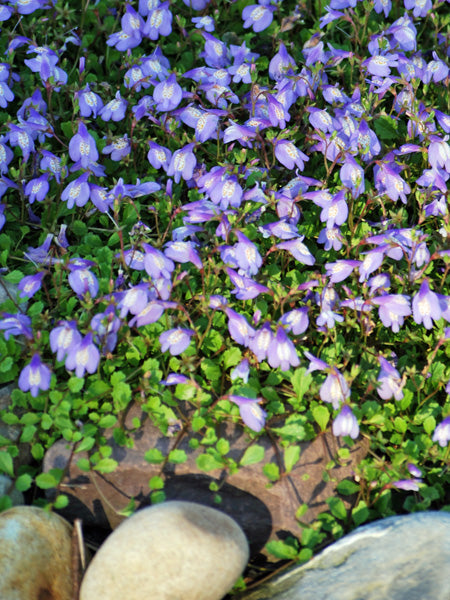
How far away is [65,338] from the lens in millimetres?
2389

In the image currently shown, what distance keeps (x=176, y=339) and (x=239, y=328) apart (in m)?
0.21

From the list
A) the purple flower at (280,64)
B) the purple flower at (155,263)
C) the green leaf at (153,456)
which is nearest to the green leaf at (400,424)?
the green leaf at (153,456)

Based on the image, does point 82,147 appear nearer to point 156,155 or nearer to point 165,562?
point 156,155

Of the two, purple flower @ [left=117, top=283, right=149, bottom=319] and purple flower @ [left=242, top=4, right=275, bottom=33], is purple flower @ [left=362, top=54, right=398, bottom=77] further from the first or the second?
purple flower @ [left=117, top=283, right=149, bottom=319]

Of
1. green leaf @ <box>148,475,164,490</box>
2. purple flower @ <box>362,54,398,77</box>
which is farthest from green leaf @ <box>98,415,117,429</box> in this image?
purple flower @ <box>362,54,398,77</box>

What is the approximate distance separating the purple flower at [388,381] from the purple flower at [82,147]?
53.2 inches

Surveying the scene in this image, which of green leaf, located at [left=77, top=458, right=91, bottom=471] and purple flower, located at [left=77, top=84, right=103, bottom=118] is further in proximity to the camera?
purple flower, located at [left=77, top=84, right=103, bottom=118]

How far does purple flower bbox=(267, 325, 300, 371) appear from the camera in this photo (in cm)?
240

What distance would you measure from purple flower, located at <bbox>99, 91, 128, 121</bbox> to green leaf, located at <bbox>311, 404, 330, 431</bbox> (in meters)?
1.54

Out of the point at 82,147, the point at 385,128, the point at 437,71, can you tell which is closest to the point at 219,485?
the point at 82,147

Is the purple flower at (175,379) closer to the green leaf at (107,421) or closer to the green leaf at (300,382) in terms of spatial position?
the green leaf at (107,421)

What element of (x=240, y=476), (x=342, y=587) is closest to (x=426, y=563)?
(x=342, y=587)

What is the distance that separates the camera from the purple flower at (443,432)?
2.41 m

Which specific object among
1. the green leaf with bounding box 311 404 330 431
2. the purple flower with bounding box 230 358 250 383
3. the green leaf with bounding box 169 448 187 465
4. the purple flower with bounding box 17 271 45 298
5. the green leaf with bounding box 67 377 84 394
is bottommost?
the green leaf with bounding box 311 404 330 431
